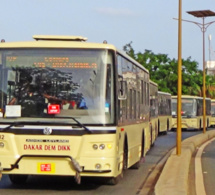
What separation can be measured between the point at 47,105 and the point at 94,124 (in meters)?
1.00

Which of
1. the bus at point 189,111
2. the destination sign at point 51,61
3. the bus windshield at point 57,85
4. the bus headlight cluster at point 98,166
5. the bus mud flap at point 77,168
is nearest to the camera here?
the bus mud flap at point 77,168

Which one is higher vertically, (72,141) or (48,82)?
(48,82)

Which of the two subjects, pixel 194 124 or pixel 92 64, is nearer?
pixel 92 64

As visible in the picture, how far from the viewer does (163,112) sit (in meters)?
40.8

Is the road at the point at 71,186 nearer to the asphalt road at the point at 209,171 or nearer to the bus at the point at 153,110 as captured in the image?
the asphalt road at the point at 209,171

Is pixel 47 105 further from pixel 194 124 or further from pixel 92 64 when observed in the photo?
pixel 194 124

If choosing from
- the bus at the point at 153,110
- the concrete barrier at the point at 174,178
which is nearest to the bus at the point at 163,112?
the bus at the point at 153,110

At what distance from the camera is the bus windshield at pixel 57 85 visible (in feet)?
42.0

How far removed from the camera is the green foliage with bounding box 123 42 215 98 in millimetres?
82625

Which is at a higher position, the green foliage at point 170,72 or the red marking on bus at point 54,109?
the green foliage at point 170,72

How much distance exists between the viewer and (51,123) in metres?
12.8

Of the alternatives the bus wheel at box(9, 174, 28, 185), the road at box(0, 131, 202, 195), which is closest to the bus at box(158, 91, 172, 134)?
the road at box(0, 131, 202, 195)

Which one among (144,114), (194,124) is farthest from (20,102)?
(194,124)

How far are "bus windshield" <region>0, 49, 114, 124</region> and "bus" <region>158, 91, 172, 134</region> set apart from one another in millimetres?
25281
